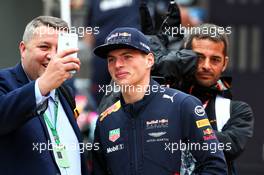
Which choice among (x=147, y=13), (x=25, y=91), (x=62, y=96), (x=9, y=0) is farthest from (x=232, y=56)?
(x=25, y=91)

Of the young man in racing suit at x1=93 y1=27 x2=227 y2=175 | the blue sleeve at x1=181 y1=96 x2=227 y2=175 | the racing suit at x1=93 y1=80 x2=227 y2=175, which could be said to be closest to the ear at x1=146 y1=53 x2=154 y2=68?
the young man in racing suit at x1=93 y1=27 x2=227 y2=175

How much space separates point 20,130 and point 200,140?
1.06 metres

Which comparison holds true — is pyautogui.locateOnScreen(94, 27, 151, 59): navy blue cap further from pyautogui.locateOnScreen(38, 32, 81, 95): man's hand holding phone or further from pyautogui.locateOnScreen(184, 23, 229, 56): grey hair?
pyautogui.locateOnScreen(184, 23, 229, 56): grey hair

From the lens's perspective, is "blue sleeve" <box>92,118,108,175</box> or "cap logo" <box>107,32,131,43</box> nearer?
"cap logo" <box>107,32,131,43</box>

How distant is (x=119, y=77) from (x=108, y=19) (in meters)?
2.97

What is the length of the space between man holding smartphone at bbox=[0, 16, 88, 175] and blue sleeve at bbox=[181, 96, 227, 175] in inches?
28.3

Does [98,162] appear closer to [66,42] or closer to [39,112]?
[39,112]

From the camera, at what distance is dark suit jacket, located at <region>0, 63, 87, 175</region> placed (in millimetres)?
3908

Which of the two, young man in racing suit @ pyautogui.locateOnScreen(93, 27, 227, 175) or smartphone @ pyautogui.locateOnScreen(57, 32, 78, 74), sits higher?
smartphone @ pyautogui.locateOnScreen(57, 32, 78, 74)

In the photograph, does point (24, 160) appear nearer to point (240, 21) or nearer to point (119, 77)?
point (119, 77)

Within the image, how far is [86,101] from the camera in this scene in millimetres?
9336

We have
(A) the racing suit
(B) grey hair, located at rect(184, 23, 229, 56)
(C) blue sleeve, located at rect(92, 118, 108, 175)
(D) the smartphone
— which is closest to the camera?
(D) the smartphone

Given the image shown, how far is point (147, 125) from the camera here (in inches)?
170

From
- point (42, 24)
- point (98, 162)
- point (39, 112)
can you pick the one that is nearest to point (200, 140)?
point (98, 162)
